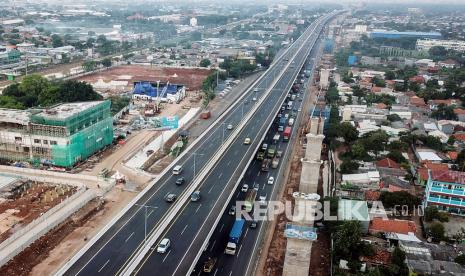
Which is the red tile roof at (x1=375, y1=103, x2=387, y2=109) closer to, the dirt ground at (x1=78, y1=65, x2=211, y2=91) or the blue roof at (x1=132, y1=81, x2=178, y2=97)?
the dirt ground at (x1=78, y1=65, x2=211, y2=91)

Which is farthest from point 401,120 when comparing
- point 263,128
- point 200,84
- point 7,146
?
point 7,146

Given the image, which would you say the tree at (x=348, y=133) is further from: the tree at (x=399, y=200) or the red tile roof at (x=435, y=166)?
the tree at (x=399, y=200)

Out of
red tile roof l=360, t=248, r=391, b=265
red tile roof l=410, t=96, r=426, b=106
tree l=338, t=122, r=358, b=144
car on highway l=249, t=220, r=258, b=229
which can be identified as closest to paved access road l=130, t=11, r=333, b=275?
car on highway l=249, t=220, r=258, b=229

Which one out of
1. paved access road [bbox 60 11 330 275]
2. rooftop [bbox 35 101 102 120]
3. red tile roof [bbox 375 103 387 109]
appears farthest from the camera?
red tile roof [bbox 375 103 387 109]

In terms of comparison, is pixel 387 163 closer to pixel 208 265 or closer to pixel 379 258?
pixel 379 258

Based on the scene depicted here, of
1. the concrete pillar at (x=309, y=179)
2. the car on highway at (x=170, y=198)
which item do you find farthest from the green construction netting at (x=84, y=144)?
the concrete pillar at (x=309, y=179)

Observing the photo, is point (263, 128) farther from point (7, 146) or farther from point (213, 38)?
point (213, 38)
